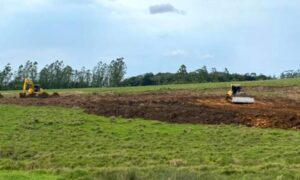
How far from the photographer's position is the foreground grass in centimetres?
1616

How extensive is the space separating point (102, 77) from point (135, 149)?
312 feet

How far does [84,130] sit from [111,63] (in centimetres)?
8848

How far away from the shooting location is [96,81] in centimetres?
11681

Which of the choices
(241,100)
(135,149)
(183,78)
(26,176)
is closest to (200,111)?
(241,100)

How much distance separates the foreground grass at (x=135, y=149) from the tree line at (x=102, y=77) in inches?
3109

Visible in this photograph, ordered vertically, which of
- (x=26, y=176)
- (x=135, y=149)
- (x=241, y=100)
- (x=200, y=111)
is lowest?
(x=135, y=149)

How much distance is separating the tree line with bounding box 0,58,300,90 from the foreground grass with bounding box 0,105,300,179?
7898 centimetres

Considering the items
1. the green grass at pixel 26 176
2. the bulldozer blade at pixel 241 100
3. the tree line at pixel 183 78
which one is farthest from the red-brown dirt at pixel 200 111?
the tree line at pixel 183 78

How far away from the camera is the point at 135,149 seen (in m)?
22.2

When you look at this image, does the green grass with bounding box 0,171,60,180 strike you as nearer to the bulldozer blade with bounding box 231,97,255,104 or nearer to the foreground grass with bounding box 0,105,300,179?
the foreground grass with bounding box 0,105,300,179

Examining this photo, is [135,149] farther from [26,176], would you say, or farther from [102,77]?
[102,77]

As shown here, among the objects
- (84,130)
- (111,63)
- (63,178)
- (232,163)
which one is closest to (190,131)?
(84,130)

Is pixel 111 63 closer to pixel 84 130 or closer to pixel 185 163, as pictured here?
pixel 84 130

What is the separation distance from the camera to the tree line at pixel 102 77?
110 meters
